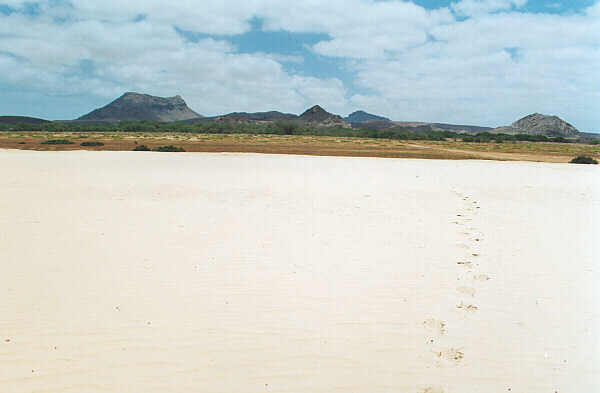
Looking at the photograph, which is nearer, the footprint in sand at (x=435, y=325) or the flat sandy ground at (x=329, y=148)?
the footprint in sand at (x=435, y=325)

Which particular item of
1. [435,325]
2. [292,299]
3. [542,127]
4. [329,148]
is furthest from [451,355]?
[542,127]

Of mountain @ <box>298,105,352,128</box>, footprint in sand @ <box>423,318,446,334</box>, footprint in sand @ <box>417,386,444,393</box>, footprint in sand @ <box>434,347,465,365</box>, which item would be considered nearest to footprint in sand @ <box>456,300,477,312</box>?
footprint in sand @ <box>423,318,446,334</box>

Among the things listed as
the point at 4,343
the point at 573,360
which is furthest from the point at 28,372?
the point at 573,360

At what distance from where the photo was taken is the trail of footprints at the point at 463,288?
3.51 meters

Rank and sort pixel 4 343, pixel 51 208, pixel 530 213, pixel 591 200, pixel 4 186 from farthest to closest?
pixel 591 200
pixel 4 186
pixel 530 213
pixel 51 208
pixel 4 343

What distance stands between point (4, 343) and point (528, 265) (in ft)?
22.4

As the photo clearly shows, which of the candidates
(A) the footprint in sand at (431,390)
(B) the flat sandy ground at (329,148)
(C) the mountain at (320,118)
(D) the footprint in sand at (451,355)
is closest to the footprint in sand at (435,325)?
(D) the footprint in sand at (451,355)

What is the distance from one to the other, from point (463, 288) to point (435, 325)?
116cm

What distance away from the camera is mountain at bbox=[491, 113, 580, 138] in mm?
124812

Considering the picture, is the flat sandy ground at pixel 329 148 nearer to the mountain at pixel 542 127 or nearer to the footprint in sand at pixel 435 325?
the footprint in sand at pixel 435 325

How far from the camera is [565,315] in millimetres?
4281

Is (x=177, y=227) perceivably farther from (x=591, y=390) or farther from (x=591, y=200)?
(x=591, y=200)

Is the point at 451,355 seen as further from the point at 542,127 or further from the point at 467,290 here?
the point at 542,127

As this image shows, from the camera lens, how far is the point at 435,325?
13.1ft
